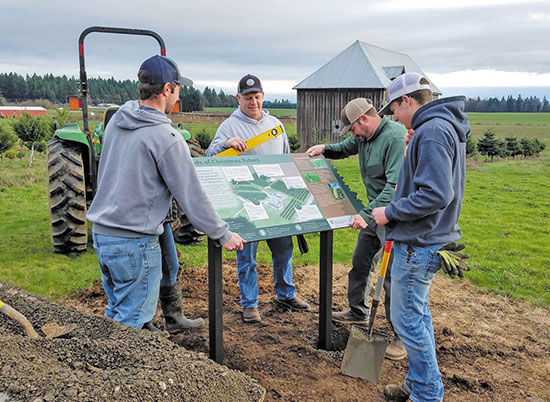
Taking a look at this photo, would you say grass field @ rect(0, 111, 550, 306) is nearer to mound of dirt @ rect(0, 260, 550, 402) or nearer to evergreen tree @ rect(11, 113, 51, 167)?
mound of dirt @ rect(0, 260, 550, 402)

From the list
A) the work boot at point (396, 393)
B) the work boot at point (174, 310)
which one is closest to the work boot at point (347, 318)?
the work boot at point (396, 393)

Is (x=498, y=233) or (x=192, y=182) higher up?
(x=192, y=182)

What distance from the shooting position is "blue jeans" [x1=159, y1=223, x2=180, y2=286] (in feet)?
12.2

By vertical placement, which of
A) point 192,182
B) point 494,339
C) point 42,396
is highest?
point 192,182

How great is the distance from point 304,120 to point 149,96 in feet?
70.3

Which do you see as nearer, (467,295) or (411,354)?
(411,354)

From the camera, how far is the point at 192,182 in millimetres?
2885

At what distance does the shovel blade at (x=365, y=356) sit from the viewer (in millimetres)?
3533

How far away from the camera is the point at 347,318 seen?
4441 mm

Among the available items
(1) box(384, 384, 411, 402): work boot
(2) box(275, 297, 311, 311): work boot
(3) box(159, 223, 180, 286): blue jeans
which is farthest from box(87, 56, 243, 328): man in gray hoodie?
(2) box(275, 297, 311, 311): work boot

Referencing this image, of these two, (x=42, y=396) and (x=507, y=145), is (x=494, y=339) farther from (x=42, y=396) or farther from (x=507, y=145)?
(x=507, y=145)

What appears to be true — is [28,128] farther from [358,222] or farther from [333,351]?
[358,222]

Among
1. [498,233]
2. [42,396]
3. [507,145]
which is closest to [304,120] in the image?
[507,145]

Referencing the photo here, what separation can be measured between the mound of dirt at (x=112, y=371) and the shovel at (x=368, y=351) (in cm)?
121
